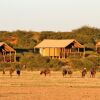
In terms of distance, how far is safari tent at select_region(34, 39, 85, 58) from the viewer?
82.2 metres

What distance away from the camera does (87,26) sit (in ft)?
407

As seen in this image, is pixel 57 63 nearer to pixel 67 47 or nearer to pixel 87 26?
pixel 67 47

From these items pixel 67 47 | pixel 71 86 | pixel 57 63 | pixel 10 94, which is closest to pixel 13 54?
pixel 67 47

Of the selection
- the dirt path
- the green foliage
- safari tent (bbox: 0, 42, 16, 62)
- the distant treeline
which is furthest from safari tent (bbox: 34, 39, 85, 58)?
the dirt path

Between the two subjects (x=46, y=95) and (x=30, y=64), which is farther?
(x=30, y=64)

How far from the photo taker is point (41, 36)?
113m

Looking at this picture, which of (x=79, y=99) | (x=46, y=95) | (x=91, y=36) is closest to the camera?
(x=79, y=99)

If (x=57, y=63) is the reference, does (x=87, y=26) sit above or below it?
above

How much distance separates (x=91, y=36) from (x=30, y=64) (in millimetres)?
44411

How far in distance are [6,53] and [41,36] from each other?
31.5 meters

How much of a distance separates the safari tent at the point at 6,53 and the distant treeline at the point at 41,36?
1788 centimetres

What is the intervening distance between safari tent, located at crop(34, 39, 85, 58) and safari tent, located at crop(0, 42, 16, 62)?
5344 mm

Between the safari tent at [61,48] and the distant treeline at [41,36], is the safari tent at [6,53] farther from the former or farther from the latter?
the distant treeline at [41,36]

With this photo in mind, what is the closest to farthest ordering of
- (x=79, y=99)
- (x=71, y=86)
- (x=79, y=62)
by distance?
(x=79, y=99) → (x=71, y=86) → (x=79, y=62)
